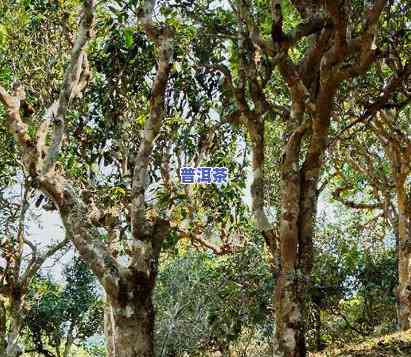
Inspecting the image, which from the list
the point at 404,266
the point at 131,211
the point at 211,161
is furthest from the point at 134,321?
the point at 404,266

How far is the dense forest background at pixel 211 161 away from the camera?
554 centimetres

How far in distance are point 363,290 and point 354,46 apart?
12289mm

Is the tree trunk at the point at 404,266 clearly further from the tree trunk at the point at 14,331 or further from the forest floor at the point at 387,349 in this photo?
the tree trunk at the point at 14,331

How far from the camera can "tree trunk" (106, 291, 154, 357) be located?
527cm

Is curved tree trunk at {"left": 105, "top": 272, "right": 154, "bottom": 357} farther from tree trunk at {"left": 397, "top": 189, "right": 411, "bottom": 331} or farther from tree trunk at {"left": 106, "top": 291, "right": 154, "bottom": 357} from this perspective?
tree trunk at {"left": 397, "top": 189, "right": 411, "bottom": 331}

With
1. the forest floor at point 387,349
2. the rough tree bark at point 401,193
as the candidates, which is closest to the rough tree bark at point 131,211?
the forest floor at point 387,349

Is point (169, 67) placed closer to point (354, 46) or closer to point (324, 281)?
point (354, 46)

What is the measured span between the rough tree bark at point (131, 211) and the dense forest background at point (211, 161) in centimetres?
2

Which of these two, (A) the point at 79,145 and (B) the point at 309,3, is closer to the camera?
(B) the point at 309,3

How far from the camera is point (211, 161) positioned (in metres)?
10.2

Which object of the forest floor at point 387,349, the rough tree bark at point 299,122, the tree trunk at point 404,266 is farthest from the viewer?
the tree trunk at point 404,266

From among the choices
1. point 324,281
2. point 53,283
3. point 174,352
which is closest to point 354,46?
point 174,352

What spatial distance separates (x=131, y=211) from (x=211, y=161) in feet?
14.9

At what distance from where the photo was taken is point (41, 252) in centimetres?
1264
